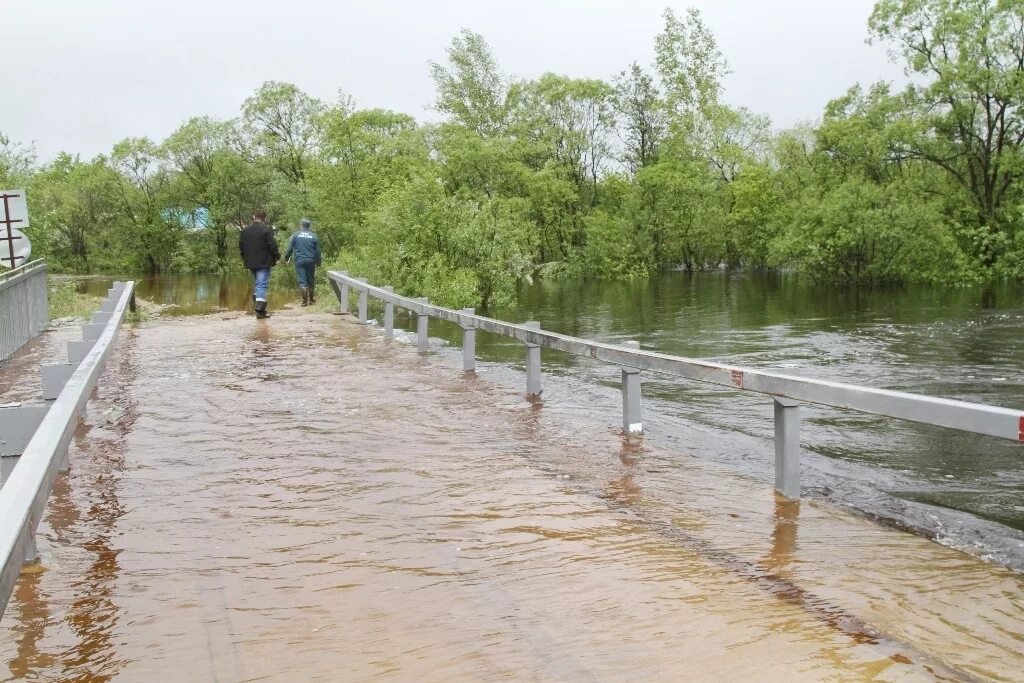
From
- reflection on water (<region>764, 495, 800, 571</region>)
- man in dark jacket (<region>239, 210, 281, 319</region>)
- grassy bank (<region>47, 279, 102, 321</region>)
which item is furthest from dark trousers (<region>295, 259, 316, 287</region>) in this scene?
reflection on water (<region>764, 495, 800, 571</region>)

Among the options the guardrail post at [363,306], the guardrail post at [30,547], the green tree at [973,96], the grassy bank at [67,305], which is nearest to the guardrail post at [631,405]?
the guardrail post at [30,547]

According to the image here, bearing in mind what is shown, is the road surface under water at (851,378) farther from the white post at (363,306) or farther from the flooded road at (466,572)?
the white post at (363,306)

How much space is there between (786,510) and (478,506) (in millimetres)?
1898

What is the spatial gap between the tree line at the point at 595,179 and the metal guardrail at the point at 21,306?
11.4 meters

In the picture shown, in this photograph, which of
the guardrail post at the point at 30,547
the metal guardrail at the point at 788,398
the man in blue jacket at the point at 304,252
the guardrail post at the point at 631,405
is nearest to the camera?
the guardrail post at the point at 30,547

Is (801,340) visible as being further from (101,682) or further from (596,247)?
(596,247)

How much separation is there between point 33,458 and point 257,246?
16019 mm

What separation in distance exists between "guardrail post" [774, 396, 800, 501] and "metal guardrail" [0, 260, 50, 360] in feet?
41.6

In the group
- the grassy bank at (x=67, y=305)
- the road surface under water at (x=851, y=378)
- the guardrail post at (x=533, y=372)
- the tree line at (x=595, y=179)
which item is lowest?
the road surface under water at (x=851, y=378)

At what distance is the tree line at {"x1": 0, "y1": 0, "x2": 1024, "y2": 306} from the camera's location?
3341cm

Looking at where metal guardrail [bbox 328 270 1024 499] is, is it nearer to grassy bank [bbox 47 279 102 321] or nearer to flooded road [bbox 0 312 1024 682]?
flooded road [bbox 0 312 1024 682]

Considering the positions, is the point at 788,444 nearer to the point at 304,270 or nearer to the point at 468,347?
the point at 468,347

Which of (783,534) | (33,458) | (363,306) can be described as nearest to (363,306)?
(363,306)

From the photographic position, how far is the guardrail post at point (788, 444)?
616 centimetres
